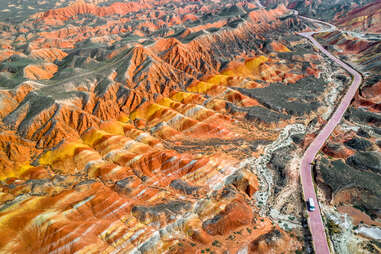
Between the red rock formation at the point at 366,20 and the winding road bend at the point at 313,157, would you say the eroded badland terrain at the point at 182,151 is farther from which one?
the red rock formation at the point at 366,20

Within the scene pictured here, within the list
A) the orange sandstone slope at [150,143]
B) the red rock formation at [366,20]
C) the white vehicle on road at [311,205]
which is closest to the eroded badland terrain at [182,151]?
the orange sandstone slope at [150,143]

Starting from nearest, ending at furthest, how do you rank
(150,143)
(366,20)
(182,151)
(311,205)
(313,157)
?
(311,205) < (313,157) < (182,151) < (150,143) < (366,20)

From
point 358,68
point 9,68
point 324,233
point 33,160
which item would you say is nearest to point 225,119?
point 324,233

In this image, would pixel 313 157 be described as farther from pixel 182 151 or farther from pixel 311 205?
pixel 182 151

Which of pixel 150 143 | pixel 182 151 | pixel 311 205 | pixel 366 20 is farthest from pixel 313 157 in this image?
pixel 366 20

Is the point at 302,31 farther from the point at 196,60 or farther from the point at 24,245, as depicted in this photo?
the point at 24,245

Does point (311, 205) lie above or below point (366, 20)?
below

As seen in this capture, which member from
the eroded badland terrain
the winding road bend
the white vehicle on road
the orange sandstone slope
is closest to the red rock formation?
the eroded badland terrain
